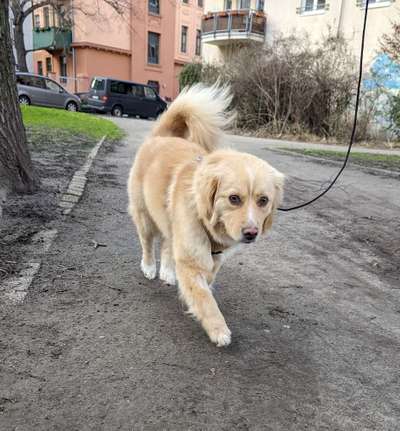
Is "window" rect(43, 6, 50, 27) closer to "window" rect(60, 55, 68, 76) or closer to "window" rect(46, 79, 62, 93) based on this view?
"window" rect(60, 55, 68, 76)

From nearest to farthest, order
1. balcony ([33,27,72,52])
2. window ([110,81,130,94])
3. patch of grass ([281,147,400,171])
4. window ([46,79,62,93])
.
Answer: patch of grass ([281,147,400,171]), window ([46,79,62,93]), window ([110,81,130,94]), balcony ([33,27,72,52])

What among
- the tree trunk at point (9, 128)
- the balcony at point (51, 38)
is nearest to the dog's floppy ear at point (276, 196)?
the tree trunk at point (9, 128)

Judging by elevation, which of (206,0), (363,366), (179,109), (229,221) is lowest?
(363,366)

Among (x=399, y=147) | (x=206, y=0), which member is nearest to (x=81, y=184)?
(x=399, y=147)

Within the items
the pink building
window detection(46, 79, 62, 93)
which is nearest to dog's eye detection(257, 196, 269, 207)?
window detection(46, 79, 62, 93)

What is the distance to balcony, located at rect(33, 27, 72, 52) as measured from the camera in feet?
113

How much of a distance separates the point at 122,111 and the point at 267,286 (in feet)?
83.0

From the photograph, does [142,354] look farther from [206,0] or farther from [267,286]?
[206,0]

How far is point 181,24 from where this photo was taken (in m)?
40.8

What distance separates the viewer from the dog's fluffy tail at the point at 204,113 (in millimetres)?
3508

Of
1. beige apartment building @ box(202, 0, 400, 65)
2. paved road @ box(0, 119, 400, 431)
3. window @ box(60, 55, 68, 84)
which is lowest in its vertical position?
paved road @ box(0, 119, 400, 431)

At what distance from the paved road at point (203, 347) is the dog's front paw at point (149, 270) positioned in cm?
7

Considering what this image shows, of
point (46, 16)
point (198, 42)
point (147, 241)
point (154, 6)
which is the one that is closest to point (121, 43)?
point (154, 6)

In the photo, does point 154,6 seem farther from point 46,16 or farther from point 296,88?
point 296,88
